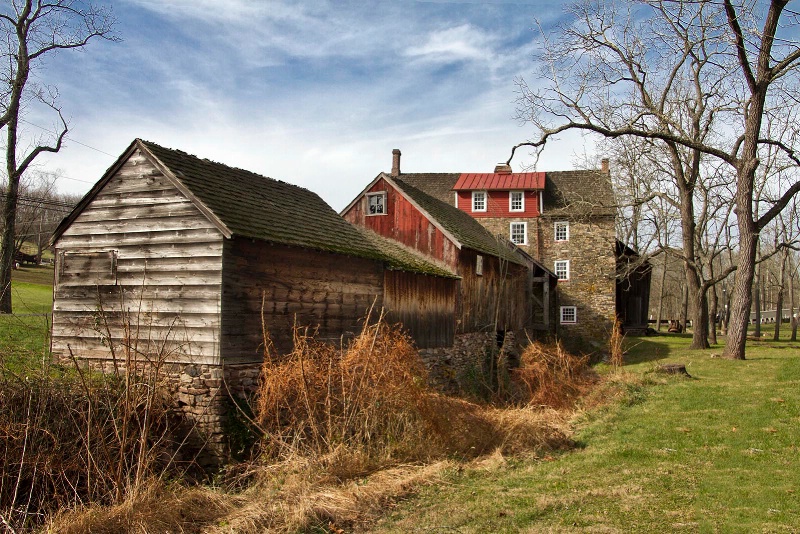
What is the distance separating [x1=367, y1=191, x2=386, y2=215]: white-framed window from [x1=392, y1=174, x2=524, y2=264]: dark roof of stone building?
86 cm

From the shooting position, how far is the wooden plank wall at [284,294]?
37.2 feet

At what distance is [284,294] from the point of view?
1248 cm

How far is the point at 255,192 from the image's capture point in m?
14.4

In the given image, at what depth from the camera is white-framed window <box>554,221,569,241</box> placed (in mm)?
33969

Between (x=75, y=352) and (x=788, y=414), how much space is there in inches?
549

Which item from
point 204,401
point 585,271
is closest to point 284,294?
point 204,401

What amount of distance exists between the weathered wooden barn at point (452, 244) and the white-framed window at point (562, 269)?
24.8 feet

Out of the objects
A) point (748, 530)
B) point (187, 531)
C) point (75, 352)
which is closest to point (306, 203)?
point (75, 352)

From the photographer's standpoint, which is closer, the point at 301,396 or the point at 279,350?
the point at 301,396

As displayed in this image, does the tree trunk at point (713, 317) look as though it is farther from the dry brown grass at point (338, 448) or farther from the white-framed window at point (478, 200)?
the dry brown grass at point (338, 448)

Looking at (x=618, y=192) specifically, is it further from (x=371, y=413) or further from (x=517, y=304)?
(x=371, y=413)

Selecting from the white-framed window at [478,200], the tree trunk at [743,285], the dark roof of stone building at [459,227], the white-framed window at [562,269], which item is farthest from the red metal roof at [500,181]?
the tree trunk at [743,285]

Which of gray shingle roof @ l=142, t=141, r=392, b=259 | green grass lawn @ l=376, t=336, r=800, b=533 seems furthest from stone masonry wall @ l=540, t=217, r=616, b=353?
gray shingle roof @ l=142, t=141, r=392, b=259

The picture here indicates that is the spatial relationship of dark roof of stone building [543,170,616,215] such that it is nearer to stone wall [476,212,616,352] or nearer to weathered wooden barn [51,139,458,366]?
stone wall [476,212,616,352]
